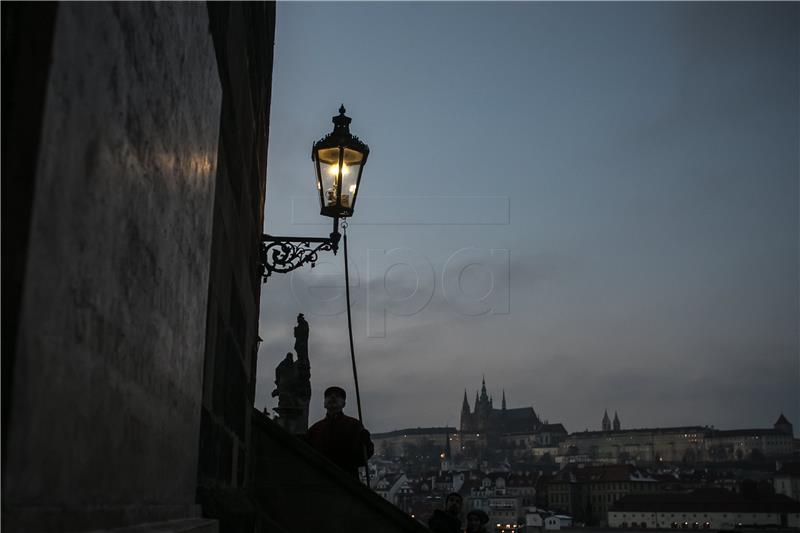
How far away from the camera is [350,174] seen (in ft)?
24.0

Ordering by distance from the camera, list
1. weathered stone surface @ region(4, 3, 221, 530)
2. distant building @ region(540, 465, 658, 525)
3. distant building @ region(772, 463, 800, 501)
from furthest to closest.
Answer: distant building @ region(772, 463, 800, 501) < distant building @ region(540, 465, 658, 525) < weathered stone surface @ region(4, 3, 221, 530)

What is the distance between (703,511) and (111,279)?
119 m

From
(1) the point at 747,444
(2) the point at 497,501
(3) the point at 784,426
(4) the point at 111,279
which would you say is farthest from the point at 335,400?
(3) the point at 784,426

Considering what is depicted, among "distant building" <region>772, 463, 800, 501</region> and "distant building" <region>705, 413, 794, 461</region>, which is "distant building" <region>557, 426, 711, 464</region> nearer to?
"distant building" <region>705, 413, 794, 461</region>

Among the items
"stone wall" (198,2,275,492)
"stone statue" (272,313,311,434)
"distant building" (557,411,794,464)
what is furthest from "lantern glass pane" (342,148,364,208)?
"distant building" (557,411,794,464)

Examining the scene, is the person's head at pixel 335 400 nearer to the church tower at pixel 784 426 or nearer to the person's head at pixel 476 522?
the person's head at pixel 476 522

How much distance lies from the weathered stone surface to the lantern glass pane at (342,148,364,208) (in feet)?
15.8

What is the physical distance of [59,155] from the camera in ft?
3.63

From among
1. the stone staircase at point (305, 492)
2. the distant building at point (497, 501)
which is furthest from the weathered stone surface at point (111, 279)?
the distant building at point (497, 501)

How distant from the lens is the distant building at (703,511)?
109 m

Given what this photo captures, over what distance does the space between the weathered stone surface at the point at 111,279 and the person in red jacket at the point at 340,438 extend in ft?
13.9

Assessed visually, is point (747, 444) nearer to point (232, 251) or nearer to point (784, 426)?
point (784, 426)

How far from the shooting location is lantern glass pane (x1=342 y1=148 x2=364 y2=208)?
7.23 m

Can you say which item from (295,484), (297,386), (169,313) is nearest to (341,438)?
(295,484)
